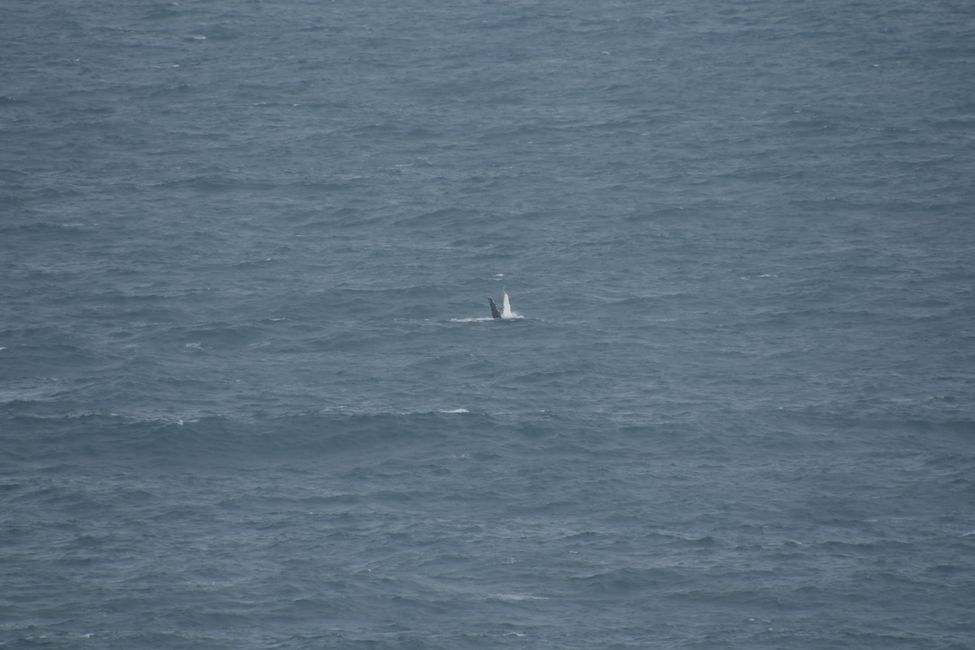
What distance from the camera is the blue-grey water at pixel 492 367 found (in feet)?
305

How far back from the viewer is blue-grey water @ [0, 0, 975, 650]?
9288cm

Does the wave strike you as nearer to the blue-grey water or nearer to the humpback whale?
the blue-grey water

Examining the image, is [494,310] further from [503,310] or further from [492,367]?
[492,367]

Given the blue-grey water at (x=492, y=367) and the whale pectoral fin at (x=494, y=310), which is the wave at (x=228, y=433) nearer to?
the blue-grey water at (x=492, y=367)

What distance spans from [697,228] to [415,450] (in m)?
53.2

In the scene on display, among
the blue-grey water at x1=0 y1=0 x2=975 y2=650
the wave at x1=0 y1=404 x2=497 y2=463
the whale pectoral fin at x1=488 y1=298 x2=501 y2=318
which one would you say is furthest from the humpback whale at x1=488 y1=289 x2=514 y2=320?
the wave at x1=0 y1=404 x2=497 y2=463

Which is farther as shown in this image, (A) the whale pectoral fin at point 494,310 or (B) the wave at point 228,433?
(A) the whale pectoral fin at point 494,310

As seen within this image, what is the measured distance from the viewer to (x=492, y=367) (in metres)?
123

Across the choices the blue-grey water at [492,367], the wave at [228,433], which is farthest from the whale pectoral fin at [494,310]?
the wave at [228,433]

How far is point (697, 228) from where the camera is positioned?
154m

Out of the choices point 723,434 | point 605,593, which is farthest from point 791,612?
point 723,434

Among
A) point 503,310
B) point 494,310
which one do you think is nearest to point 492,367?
point 494,310

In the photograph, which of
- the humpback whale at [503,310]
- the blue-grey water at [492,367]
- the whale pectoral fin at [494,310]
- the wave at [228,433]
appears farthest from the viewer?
the humpback whale at [503,310]

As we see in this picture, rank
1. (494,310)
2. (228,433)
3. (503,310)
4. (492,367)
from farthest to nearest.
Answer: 1. (503,310)
2. (494,310)
3. (492,367)
4. (228,433)
